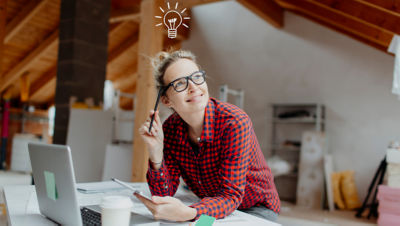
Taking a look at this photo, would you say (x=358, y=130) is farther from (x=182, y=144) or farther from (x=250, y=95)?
(x=182, y=144)

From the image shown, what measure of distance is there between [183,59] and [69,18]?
388 centimetres

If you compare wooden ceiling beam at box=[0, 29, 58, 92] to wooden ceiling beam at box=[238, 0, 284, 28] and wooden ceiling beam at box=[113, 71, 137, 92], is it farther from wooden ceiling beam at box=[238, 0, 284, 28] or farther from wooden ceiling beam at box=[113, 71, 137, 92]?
wooden ceiling beam at box=[238, 0, 284, 28]

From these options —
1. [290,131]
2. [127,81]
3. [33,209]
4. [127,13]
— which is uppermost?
[127,13]

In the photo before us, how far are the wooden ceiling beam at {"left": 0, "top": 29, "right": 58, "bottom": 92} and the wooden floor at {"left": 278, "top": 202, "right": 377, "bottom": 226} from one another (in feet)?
17.6

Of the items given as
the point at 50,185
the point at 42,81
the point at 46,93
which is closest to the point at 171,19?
the point at 50,185

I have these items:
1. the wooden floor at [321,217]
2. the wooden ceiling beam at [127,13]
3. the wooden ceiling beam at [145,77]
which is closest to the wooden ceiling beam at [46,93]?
the wooden ceiling beam at [127,13]

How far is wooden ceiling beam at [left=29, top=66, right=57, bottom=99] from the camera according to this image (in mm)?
8375

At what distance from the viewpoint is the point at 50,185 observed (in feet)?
3.39

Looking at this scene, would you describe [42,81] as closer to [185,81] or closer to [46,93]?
[46,93]

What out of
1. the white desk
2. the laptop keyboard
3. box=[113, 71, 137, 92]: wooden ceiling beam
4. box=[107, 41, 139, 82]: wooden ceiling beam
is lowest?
the white desk

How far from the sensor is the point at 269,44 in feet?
20.2

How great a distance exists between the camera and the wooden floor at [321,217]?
13.8 feet

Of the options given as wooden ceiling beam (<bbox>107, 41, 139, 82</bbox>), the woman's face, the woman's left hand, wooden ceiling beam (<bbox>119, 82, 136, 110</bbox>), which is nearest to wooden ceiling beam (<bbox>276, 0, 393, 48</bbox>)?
the woman's face

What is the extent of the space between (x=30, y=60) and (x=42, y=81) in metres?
1.23
